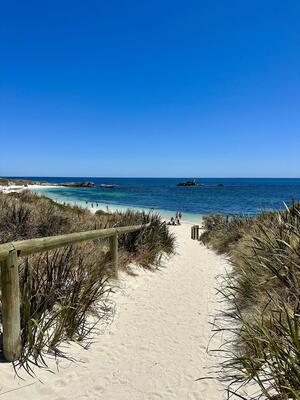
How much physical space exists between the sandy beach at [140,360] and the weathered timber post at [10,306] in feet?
0.53

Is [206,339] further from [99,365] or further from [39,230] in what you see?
[39,230]

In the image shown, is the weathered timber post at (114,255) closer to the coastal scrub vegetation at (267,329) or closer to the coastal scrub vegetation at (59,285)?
the coastal scrub vegetation at (59,285)

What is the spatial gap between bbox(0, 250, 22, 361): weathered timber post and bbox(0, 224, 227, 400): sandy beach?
0.53 ft

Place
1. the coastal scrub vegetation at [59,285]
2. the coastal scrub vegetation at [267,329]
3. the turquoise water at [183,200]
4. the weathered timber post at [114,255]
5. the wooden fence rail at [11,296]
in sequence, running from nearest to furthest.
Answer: the coastal scrub vegetation at [267,329]
the wooden fence rail at [11,296]
the coastal scrub vegetation at [59,285]
the weathered timber post at [114,255]
the turquoise water at [183,200]

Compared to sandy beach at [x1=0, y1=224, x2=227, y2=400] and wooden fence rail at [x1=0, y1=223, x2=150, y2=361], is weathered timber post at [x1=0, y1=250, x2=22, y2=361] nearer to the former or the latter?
wooden fence rail at [x1=0, y1=223, x2=150, y2=361]

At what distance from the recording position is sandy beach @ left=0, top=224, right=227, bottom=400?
115 inches

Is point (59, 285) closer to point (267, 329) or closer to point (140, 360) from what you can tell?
point (140, 360)

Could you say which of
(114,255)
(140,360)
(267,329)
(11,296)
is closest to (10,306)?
(11,296)

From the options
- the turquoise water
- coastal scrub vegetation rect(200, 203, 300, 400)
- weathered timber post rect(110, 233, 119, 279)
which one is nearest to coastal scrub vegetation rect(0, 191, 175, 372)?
weathered timber post rect(110, 233, 119, 279)

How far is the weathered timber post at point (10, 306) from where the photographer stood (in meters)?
2.93

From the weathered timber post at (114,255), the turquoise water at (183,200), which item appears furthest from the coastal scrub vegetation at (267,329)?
the turquoise water at (183,200)

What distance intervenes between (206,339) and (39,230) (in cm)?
527

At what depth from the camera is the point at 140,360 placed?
11.8 feet

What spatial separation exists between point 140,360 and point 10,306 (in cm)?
156
